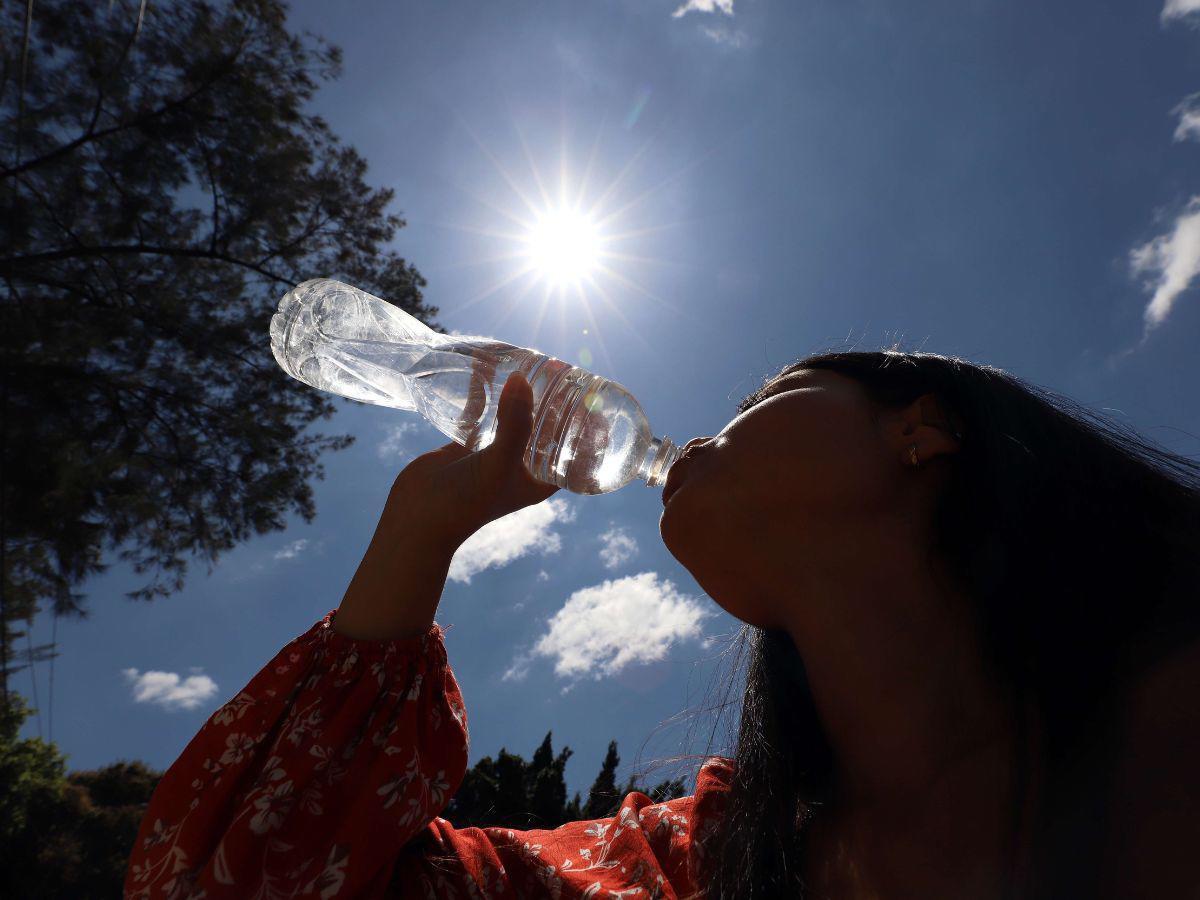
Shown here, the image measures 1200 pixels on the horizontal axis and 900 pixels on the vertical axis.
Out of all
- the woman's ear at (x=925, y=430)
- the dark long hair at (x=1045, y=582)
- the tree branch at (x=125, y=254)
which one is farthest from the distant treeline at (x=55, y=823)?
the woman's ear at (x=925, y=430)

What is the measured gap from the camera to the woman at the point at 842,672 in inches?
44.1

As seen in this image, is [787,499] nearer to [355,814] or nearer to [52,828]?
[355,814]

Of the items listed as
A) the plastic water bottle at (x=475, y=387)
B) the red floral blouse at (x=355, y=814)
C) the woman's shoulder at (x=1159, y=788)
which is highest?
the plastic water bottle at (x=475, y=387)

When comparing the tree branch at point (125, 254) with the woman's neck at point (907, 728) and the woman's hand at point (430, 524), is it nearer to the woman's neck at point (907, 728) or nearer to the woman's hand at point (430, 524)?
the woman's hand at point (430, 524)

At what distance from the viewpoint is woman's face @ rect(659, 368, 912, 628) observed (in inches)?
48.9

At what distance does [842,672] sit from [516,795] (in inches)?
60.9

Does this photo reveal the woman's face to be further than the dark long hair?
Yes

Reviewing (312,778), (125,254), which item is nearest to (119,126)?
(125,254)

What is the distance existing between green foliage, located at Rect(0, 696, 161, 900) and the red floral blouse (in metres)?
8.20

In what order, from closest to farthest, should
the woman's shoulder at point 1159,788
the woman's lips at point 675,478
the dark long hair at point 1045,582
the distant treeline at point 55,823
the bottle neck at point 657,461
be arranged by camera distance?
the woman's shoulder at point 1159,788 → the dark long hair at point 1045,582 → the woman's lips at point 675,478 → the bottle neck at point 657,461 → the distant treeline at point 55,823

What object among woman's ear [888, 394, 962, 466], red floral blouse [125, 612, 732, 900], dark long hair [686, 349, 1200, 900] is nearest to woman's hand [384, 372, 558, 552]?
red floral blouse [125, 612, 732, 900]

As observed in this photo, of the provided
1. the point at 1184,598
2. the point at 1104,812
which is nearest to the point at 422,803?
the point at 1104,812

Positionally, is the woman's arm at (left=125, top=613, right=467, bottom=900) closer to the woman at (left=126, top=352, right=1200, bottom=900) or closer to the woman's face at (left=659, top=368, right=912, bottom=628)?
the woman at (left=126, top=352, right=1200, bottom=900)

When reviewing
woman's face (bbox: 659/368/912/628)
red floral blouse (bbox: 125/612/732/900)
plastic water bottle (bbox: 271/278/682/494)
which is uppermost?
plastic water bottle (bbox: 271/278/682/494)
